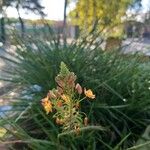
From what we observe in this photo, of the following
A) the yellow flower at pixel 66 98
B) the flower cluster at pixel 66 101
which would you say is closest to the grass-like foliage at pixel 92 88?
the flower cluster at pixel 66 101

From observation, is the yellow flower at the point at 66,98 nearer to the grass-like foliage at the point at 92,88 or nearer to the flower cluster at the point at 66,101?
the flower cluster at the point at 66,101

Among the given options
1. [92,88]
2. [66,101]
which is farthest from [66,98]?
[92,88]

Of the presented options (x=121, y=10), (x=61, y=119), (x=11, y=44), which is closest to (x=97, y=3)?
(x=121, y=10)

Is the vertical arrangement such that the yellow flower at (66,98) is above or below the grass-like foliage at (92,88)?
above

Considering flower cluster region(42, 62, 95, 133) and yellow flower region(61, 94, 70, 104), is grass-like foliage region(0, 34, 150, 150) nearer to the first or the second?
flower cluster region(42, 62, 95, 133)

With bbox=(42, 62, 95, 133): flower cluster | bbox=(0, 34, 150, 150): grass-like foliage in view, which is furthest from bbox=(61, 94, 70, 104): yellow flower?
bbox=(0, 34, 150, 150): grass-like foliage

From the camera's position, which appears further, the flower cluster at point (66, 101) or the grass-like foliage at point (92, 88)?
the grass-like foliage at point (92, 88)

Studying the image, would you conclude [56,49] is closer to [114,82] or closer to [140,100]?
[114,82]

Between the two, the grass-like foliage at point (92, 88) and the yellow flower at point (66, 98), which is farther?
the grass-like foliage at point (92, 88)
